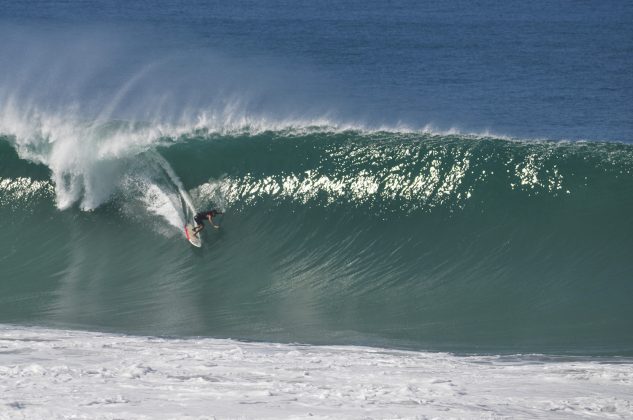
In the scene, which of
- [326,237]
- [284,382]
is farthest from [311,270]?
[284,382]

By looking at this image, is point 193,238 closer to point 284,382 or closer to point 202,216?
point 202,216

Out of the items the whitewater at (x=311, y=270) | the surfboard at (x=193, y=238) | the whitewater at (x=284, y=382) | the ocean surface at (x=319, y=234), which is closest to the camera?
the whitewater at (x=284, y=382)

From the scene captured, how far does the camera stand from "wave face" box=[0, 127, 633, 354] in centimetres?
1348

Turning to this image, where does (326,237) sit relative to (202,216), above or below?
below

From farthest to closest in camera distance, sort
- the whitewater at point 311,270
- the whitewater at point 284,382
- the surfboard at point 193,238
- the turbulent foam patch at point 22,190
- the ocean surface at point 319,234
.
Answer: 1. the turbulent foam patch at point 22,190
2. the surfboard at point 193,238
3. the ocean surface at point 319,234
4. the whitewater at point 311,270
5. the whitewater at point 284,382

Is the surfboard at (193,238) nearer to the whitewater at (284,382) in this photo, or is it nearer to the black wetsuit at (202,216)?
the black wetsuit at (202,216)

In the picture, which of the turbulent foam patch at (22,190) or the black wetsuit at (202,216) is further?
the turbulent foam patch at (22,190)

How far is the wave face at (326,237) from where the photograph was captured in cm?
1348

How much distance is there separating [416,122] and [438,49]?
33.9 feet

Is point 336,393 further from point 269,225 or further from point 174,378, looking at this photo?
point 269,225

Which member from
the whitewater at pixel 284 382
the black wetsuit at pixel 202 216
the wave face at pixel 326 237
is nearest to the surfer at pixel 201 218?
the black wetsuit at pixel 202 216

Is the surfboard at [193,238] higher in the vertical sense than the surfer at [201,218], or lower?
lower

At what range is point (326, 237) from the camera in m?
16.0

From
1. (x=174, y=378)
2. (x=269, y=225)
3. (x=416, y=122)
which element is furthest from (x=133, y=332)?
(x=416, y=122)
